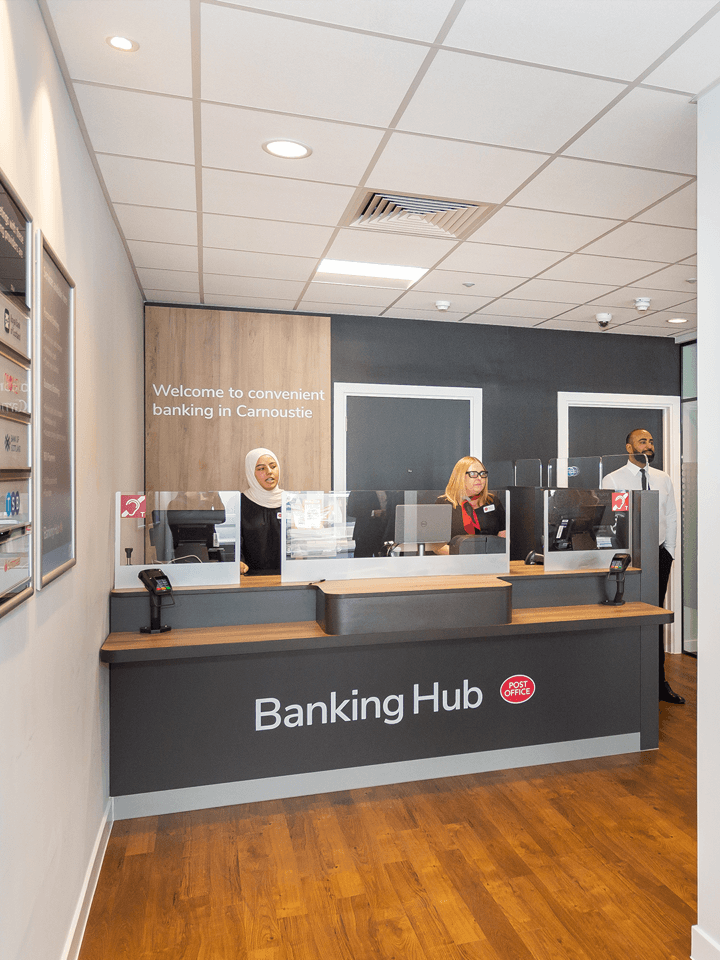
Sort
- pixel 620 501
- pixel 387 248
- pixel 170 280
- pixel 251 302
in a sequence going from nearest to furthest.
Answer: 1. pixel 387 248
2. pixel 620 501
3. pixel 170 280
4. pixel 251 302

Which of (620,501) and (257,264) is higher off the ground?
(257,264)

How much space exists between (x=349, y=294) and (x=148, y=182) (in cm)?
199

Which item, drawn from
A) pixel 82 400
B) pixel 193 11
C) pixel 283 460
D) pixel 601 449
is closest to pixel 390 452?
pixel 283 460

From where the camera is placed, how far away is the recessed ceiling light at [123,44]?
1884 millimetres

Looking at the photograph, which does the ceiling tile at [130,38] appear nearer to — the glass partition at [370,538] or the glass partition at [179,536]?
the glass partition at [179,536]

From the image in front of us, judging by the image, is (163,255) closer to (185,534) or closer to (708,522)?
(185,534)

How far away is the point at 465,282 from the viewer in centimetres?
427

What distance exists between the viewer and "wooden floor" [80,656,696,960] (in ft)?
7.16

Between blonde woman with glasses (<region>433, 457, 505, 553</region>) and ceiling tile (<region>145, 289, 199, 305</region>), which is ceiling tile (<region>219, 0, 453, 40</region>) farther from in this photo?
ceiling tile (<region>145, 289, 199, 305</region>)

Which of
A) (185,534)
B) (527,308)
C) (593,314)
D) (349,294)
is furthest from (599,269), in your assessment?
(185,534)

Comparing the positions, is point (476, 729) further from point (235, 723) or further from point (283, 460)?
point (283, 460)

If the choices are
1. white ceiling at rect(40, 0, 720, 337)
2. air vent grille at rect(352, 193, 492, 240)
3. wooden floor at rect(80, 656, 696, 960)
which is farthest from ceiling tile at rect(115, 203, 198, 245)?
wooden floor at rect(80, 656, 696, 960)

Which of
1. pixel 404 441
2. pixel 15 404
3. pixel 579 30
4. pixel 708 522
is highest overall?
pixel 579 30

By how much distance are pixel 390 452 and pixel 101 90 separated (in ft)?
11.8
